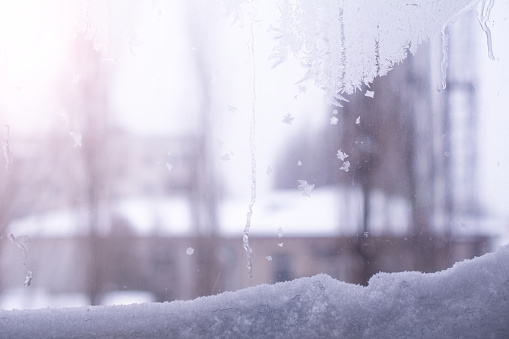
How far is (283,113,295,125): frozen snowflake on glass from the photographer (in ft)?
2.96

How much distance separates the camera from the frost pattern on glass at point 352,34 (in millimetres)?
886

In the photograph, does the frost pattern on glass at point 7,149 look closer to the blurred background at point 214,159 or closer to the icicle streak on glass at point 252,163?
the blurred background at point 214,159

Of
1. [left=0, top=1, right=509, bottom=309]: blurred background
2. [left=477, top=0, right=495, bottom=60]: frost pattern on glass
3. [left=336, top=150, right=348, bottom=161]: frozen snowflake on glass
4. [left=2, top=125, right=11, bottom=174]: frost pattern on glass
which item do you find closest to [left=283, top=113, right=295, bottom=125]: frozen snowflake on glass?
[left=0, top=1, right=509, bottom=309]: blurred background

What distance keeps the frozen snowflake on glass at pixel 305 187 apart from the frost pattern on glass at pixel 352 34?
20 centimetres

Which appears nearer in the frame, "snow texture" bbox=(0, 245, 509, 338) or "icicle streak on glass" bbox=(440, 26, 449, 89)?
"snow texture" bbox=(0, 245, 509, 338)

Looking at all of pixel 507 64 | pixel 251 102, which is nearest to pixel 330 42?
pixel 251 102

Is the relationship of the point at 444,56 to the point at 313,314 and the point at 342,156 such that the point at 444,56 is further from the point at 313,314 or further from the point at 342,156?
the point at 313,314


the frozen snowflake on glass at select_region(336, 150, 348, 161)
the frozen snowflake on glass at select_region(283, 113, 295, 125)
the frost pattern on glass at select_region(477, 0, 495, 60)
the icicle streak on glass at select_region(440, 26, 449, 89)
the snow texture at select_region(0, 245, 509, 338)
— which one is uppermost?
the frost pattern on glass at select_region(477, 0, 495, 60)

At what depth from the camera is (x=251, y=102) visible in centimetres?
90

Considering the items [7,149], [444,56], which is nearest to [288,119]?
[444,56]

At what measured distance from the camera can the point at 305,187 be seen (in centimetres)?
90

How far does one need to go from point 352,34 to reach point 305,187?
0.37 metres

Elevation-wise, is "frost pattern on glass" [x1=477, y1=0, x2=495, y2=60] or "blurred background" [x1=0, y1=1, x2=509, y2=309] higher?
"frost pattern on glass" [x1=477, y1=0, x2=495, y2=60]

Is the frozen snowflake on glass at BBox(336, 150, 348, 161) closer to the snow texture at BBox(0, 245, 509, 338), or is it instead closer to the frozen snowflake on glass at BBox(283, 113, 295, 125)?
the frozen snowflake on glass at BBox(283, 113, 295, 125)
